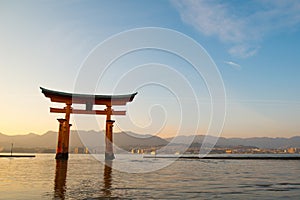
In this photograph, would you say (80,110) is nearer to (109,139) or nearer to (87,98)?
(87,98)

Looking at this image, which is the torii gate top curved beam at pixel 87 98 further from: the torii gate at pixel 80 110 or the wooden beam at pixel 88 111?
the wooden beam at pixel 88 111

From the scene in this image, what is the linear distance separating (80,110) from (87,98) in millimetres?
2309

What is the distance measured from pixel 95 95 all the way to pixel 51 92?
5.96m

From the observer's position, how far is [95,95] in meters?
37.5

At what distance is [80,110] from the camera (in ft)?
125

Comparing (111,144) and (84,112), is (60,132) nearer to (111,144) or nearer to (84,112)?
(84,112)

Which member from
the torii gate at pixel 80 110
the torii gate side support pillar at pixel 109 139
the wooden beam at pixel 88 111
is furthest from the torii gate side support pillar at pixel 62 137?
the torii gate side support pillar at pixel 109 139

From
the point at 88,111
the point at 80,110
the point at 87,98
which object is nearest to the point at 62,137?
the point at 80,110

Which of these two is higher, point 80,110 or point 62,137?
point 80,110

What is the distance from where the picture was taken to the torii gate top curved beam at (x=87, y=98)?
35844 millimetres

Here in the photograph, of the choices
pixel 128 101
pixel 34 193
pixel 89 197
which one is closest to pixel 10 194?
pixel 34 193

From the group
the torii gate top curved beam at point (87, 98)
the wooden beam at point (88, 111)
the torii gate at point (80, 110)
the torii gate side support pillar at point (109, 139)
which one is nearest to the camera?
the torii gate top curved beam at point (87, 98)

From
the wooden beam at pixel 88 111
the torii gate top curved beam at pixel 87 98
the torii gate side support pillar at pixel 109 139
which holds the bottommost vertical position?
the torii gate side support pillar at pixel 109 139

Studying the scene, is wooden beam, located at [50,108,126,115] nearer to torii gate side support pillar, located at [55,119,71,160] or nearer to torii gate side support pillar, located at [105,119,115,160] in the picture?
torii gate side support pillar, located at [55,119,71,160]
